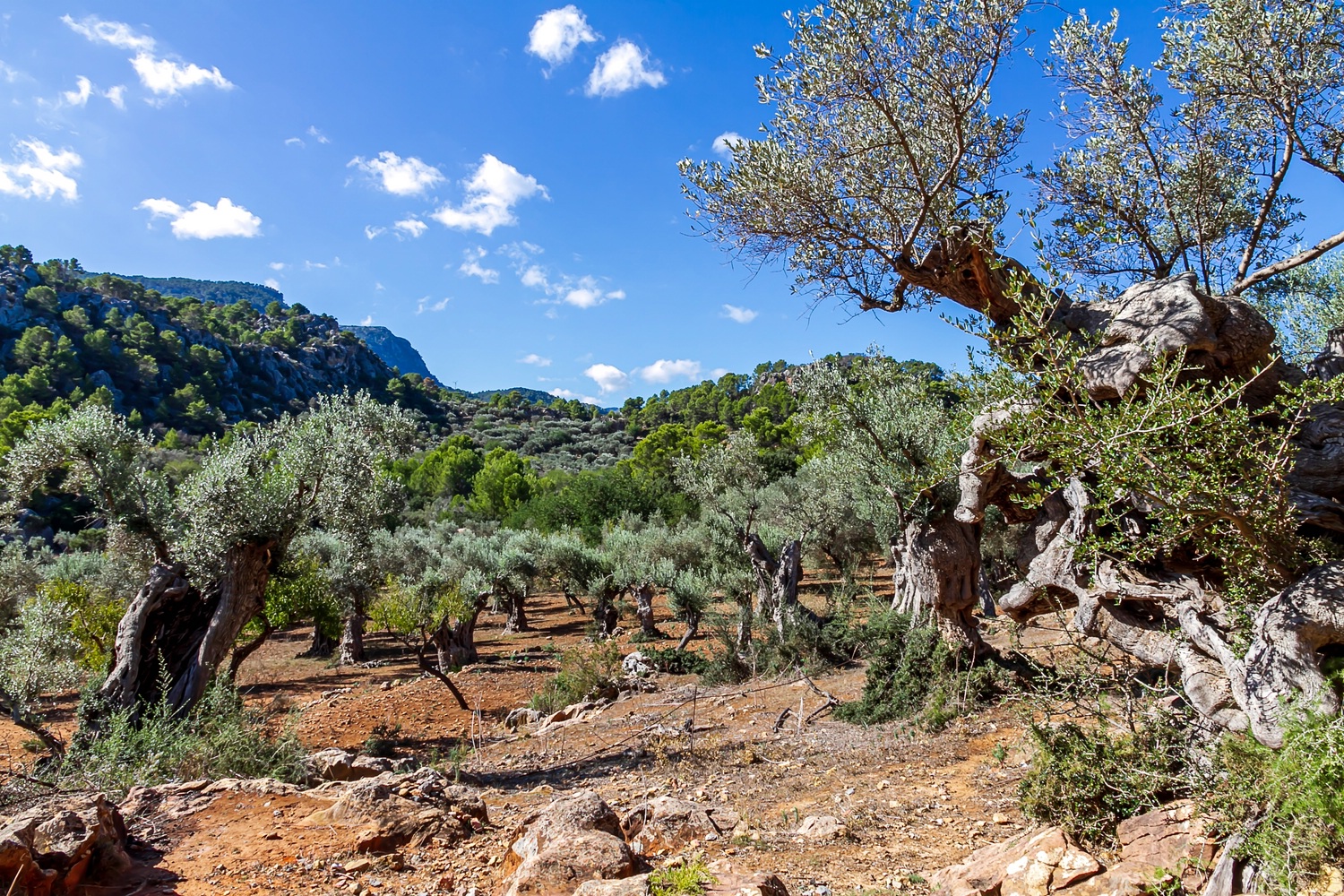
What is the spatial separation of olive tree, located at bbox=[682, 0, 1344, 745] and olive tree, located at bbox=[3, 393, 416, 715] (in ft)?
27.0

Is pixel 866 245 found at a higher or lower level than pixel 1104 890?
higher

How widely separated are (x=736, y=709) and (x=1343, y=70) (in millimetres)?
10728

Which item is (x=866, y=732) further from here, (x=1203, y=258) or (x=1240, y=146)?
(x=1240, y=146)

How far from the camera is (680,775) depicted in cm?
813

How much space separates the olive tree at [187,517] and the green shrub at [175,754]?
5.28 feet

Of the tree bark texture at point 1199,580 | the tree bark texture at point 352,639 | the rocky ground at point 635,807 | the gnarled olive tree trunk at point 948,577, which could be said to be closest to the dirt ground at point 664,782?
the rocky ground at point 635,807

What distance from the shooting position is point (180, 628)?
1077cm

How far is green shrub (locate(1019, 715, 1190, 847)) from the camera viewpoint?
4.35 m

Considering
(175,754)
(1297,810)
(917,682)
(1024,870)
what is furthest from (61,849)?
(917,682)

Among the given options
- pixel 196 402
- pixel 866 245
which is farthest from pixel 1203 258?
pixel 196 402

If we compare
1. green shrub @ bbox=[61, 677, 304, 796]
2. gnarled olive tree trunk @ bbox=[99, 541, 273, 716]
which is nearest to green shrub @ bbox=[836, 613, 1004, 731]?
green shrub @ bbox=[61, 677, 304, 796]

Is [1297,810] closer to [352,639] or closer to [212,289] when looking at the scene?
[352,639]

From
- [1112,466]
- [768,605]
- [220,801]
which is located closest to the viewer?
[1112,466]

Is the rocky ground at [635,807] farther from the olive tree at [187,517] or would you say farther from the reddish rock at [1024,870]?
the olive tree at [187,517]
